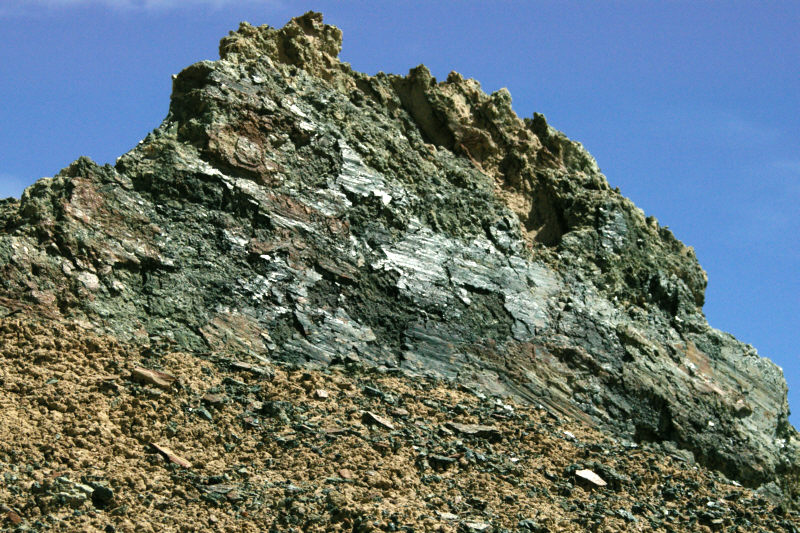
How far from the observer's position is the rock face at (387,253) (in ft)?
43.2

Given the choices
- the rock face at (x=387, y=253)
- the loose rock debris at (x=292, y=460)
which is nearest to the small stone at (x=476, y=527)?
the loose rock debris at (x=292, y=460)

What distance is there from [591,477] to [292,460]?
158 inches

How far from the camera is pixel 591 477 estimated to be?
1233 cm

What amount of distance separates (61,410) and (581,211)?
426 inches

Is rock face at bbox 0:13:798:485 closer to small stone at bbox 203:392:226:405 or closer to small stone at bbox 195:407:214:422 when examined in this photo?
small stone at bbox 203:392:226:405

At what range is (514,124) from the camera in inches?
752

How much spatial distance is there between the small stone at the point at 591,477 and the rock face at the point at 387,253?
6.86ft

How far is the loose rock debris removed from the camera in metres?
9.62

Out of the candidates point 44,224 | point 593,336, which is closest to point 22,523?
point 44,224

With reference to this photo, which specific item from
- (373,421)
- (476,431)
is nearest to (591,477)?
(476,431)

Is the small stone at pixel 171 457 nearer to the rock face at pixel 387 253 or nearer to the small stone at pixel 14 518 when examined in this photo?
the small stone at pixel 14 518

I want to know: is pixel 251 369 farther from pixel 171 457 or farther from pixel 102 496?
pixel 102 496

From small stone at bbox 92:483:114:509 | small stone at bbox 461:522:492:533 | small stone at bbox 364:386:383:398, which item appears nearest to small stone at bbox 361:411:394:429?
small stone at bbox 364:386:383:398

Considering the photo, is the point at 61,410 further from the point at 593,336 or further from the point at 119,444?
the point at 593,336
